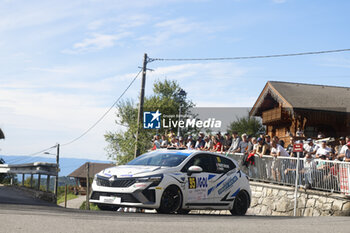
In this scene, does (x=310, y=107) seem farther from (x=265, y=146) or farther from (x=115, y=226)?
(x=115, y=226)

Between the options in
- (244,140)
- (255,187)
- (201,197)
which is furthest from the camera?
(244,140)

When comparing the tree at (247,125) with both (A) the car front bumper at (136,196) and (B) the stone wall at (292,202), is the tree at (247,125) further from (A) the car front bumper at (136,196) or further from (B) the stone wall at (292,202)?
(A) the car front bumper at (136,196)

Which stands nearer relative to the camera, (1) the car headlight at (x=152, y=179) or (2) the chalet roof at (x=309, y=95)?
(1) the car headlight at (x=152, y=179)

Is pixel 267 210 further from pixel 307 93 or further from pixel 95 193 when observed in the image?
pixel 307 93

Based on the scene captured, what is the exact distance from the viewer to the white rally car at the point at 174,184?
10758mm

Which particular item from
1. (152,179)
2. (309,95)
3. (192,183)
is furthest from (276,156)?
(309,95)

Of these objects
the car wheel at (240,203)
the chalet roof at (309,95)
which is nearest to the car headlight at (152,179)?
the car wheel at (240,203)

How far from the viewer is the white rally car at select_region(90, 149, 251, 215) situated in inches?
424

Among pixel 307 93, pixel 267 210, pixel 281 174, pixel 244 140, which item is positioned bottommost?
pixel 267 210

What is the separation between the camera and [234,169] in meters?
13.2

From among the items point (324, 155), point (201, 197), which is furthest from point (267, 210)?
point (201, 197)

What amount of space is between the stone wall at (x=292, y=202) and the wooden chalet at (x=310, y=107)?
14092 mm

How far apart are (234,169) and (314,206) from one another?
4048 millimetres

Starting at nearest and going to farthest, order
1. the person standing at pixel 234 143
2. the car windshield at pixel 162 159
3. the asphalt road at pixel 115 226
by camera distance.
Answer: the asphalt road at pixel 115 226 → the car windshield at pixel 162 159 → the person standing at pixel 234 143
